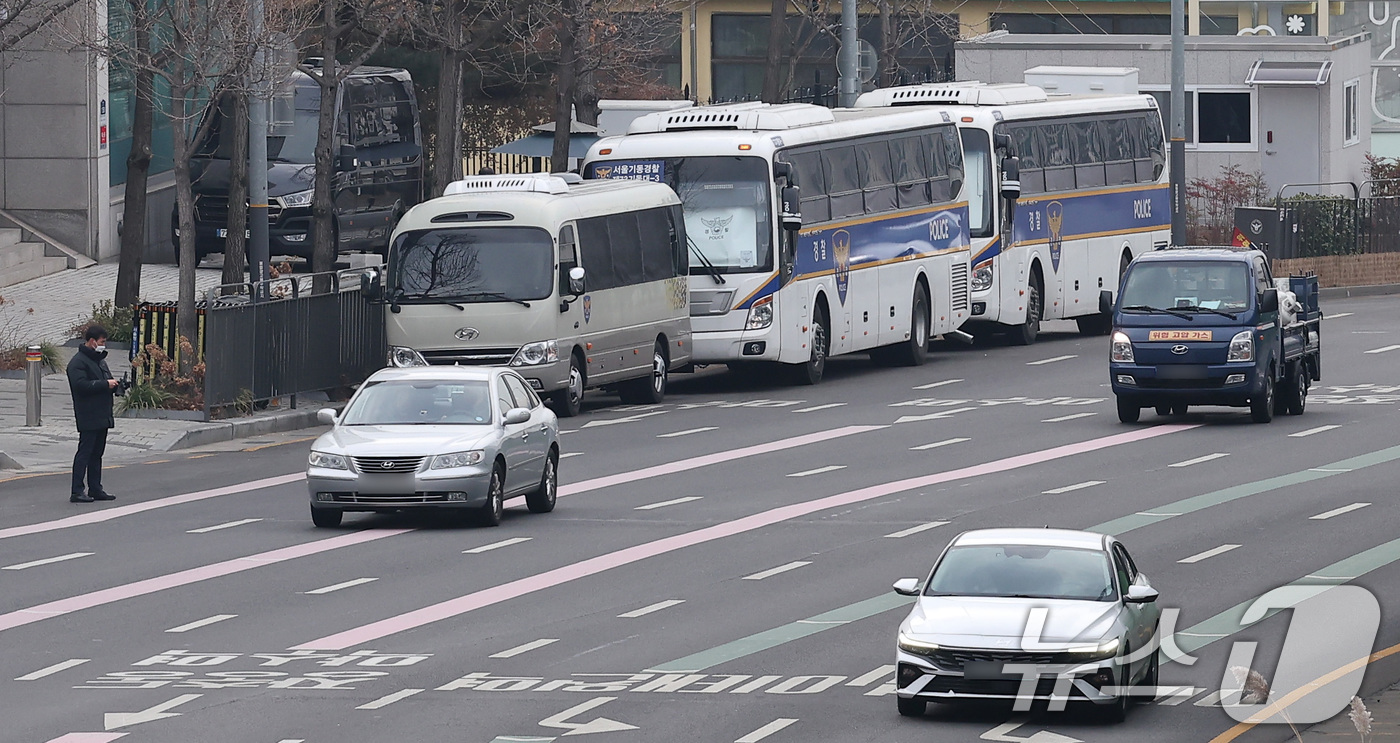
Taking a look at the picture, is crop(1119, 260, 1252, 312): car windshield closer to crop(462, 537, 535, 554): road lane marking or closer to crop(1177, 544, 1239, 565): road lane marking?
crop(1177, 544, 1239, 565): road lane marking

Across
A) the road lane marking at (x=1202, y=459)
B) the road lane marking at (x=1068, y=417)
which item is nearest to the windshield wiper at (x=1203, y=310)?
the road lane marking at (x=1068, y=417)

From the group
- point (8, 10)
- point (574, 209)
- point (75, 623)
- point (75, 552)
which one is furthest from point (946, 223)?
point (75, 623)

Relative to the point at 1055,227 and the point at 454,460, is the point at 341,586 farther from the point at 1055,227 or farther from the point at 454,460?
the point at 1055,227

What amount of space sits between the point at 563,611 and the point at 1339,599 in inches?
217

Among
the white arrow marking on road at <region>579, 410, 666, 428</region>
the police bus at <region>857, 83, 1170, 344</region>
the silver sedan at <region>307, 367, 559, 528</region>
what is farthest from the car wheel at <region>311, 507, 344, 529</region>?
the police bus at <region>857, 83, 1170, 344</region>

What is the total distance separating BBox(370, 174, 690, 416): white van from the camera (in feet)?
96.0

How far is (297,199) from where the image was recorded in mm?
40156

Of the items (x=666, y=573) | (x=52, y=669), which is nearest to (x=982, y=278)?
(x=666, y=573)

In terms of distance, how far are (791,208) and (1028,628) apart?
66.2 feet

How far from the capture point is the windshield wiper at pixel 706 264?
32906mm

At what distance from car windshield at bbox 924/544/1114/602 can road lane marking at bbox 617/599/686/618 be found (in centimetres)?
334

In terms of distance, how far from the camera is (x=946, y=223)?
37.8m

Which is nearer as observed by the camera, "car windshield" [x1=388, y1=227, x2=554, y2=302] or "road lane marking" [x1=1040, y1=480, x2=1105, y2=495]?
"road lane marking" [x1=1040, y1=480, x2=1105, y2=495]

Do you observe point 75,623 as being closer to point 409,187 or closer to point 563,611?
point 563,611
